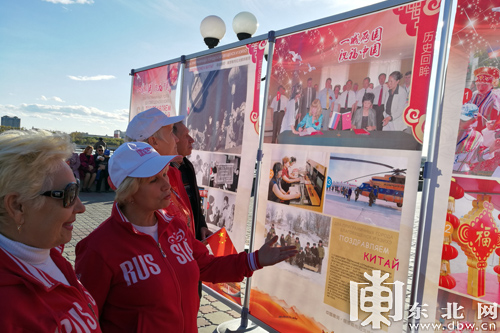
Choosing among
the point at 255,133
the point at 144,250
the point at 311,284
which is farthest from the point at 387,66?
the point at 144,250

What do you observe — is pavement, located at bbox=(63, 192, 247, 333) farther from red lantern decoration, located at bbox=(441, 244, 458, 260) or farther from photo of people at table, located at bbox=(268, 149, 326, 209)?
red lantern decoration, located at bbox=(441, 244, 458, 260)

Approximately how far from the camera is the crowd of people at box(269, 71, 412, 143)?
259 centimetres

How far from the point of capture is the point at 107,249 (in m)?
1.68

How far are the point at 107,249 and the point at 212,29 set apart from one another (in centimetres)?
431

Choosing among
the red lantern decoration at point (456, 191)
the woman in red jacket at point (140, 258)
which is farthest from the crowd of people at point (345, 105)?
the woman in red jacket at point (140, 258)

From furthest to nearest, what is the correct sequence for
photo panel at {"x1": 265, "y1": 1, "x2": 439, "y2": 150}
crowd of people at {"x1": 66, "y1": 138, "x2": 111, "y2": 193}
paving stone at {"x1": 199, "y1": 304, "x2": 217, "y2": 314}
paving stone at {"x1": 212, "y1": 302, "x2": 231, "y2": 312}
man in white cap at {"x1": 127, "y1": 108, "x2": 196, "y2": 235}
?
crowd of people at {"x1": 66, "y1": 138, "x2": 111, "y2": 193}, paving stone at {"x1": 212, "y1": 302, "x2": 231, "y2": 312}, paving stone at {"x1": 199, "y1": 304, "x2": 217, "y2": 314}, man in white cap at {"x1": 127, "y1": 108, "x2": 196, "y2": 235}, photo panel at {"x1": 265, "y1": 1, "x2": 439, "y2": 150}

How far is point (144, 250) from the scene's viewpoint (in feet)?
5.76

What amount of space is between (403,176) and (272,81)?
1.65 metres

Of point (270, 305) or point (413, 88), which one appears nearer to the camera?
point (413, 88)

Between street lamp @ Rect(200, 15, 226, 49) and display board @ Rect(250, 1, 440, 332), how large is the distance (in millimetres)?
2001

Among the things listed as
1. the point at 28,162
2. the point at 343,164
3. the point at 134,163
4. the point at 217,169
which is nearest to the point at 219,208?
the point at 217,169

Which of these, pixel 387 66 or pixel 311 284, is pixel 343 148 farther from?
pixel 311 284

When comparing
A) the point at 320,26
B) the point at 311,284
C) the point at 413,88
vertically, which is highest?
the point at 320,26

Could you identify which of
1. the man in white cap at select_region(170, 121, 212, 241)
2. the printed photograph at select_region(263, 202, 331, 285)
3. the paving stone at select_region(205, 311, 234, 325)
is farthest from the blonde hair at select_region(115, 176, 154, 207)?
the paving stone at select_region(205, 311, 234, 325)
